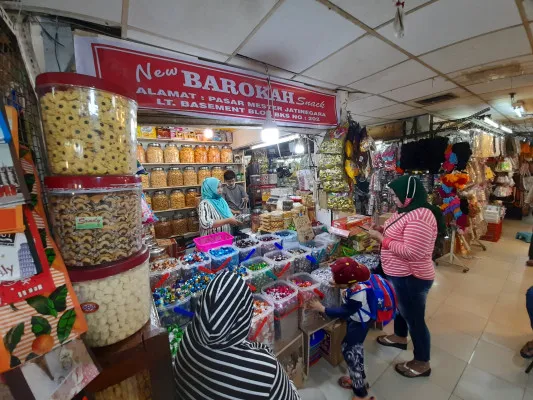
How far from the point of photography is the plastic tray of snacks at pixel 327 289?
7.11 ft

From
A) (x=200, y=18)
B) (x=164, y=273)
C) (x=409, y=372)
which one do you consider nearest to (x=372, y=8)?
(x=200, y=18)

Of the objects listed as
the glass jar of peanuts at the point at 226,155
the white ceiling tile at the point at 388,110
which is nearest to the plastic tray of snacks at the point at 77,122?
the glass jar of peanuts at the point at 226,155

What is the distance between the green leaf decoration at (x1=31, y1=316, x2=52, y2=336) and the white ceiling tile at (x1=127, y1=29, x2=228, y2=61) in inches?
66.5

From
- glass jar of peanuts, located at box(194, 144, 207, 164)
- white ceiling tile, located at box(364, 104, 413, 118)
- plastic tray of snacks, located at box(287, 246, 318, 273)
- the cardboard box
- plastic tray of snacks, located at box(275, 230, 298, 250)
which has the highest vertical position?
white ceiling tile, located at box(364, 104, 413, 118)

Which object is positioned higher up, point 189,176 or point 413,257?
point 189,176

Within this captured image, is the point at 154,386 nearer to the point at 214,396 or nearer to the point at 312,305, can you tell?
the point at 214,396

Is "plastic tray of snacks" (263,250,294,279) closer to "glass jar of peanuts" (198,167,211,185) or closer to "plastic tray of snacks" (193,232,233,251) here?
"plastic tray of snacks" (193,232,233,251)

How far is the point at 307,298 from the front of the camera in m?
2.01

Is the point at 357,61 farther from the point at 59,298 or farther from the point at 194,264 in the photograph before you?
the point at 59,298

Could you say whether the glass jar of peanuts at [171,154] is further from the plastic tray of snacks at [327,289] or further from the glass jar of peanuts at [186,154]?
the plastic tray of snacks at [327,289]

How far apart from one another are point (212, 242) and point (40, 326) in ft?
6.09

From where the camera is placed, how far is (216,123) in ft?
7.02

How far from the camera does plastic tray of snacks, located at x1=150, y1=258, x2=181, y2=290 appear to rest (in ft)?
5.91

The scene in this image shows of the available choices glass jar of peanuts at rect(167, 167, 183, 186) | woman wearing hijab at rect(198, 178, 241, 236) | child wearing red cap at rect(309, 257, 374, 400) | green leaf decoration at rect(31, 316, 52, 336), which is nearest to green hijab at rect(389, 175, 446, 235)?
child wearing red cap at rect(309, 257, 374, 400)
